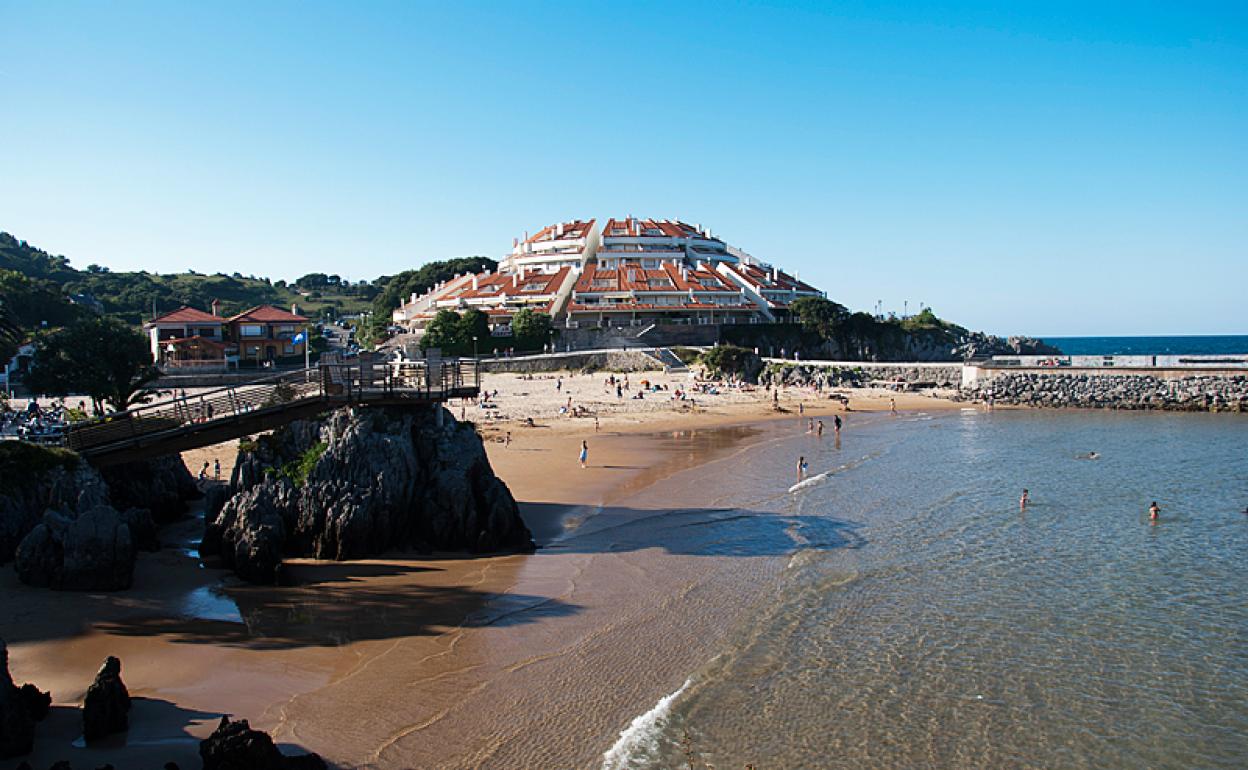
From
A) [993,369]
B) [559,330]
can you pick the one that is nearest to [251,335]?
[559,330]

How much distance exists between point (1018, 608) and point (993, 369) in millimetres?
49136

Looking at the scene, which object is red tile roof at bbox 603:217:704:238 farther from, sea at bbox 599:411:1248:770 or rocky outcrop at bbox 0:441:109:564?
rocky outcrop at bbox 0:441:109:564

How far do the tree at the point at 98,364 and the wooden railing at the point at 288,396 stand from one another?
10392mm

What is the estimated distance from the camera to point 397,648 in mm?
13914

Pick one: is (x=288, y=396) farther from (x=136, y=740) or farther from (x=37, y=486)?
(x=136, y=740)

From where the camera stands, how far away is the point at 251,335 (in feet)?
199

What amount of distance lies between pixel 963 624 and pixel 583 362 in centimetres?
4950

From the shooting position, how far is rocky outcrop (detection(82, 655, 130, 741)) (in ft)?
34.0

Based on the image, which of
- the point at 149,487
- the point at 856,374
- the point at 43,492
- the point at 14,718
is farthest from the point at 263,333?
the point at 14,718

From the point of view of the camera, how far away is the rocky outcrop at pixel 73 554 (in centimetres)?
1534

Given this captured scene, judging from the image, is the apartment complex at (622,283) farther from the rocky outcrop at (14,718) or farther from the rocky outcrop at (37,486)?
the rocky outcrop at (14,718)

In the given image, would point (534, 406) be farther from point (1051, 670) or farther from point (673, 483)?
point (1051, 670)

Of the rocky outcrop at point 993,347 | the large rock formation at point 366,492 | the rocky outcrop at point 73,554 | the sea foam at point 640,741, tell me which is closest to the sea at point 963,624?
the sea foam at point 640,741

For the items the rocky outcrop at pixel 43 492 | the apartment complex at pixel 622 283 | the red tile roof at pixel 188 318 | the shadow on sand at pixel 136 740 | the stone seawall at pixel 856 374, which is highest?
the apartment complex at pixel 622 283
